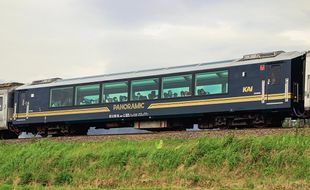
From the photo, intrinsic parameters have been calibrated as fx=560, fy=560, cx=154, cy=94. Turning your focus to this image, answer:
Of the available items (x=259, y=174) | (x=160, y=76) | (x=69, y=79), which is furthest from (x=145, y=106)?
(x=259, y=174)

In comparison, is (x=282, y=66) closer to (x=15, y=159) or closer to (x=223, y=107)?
(x=223, y=107)

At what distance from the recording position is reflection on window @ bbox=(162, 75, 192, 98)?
82.5 ft

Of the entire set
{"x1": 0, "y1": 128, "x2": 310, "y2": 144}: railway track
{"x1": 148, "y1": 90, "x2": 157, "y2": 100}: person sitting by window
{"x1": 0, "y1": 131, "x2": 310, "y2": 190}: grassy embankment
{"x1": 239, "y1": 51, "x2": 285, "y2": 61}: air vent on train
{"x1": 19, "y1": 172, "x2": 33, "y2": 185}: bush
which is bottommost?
{"x1": 19, "y1": 172, "x2": 33, "y2": 185}: bush

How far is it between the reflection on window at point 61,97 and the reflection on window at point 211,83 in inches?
292

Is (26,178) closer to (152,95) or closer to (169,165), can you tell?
(169,165)

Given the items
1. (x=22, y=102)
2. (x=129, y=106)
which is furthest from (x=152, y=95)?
(x=22, y=102)

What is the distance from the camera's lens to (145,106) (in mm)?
26141

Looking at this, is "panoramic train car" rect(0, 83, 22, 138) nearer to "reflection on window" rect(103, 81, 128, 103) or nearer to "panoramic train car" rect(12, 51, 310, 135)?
"panoramic train car" rect(12, 51, 310, 135)

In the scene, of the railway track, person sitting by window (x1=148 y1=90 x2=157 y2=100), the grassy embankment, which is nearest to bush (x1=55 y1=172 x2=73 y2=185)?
the grassy embankment

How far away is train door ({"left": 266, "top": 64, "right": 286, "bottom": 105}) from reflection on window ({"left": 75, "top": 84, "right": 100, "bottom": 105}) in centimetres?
888

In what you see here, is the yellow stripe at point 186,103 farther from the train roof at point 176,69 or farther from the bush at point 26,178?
the bush at point 26,178

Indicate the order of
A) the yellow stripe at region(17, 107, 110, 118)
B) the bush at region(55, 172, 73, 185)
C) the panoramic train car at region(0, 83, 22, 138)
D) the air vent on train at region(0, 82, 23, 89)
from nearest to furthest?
1. the bush at region(55, 172, 73, 185)
2. the yellow stripe at region(17, 107, 110, 118)
3. the panoramic train car at region(0, 83, 22, 138)
4. the air vent on train at region(0, 82, 23, 89)

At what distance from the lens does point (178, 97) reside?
25.4 meters

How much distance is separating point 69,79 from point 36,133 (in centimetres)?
367
